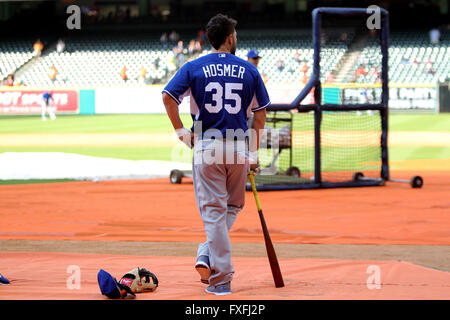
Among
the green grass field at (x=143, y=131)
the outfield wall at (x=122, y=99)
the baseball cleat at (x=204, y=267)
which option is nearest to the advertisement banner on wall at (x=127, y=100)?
the outfield wall at (x=122, y=99)

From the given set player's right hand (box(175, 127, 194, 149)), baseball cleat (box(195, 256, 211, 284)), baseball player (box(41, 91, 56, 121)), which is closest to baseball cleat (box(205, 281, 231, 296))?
baseball cleat (box(195, 256, 211, 284))

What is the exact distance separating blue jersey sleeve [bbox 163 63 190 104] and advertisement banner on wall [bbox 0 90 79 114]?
38.6m

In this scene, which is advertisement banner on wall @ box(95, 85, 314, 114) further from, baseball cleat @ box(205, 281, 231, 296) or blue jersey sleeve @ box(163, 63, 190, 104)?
baseball cleat @ box(205, 281, 231, 296)

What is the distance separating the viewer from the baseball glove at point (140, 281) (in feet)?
16.9

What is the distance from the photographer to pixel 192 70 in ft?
16.8

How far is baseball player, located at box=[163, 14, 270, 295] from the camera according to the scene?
5098 millimetres

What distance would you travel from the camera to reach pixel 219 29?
5.17 meters

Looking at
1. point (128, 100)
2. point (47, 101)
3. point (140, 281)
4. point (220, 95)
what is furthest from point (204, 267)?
A: point (128, 100)

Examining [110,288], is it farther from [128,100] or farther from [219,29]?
[128,100]

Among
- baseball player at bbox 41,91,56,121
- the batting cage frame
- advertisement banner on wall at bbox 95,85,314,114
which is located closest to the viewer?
the batting cage frame

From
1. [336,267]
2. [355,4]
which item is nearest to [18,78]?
[355,4]
